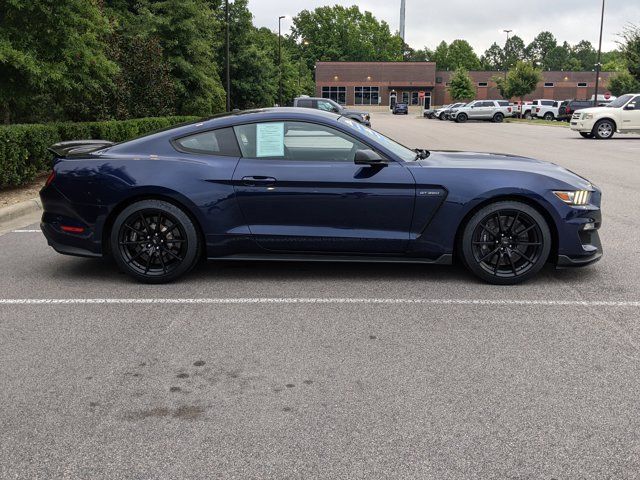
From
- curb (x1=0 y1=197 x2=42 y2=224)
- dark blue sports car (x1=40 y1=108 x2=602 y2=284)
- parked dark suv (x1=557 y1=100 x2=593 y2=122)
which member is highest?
parked dark suv (x1=557 y1=100 x2=593 y2=122)

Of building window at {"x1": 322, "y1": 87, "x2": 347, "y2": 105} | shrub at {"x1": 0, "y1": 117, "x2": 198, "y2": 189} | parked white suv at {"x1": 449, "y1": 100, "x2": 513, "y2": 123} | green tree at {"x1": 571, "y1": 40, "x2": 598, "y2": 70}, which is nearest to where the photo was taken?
shrub at {"x1": 0, "y1": 117, "x2": 198, "y2": 189}

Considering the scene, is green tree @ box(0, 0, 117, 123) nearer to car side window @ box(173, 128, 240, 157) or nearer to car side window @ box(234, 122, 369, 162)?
car side window @ box(173, 128, 240, 157)

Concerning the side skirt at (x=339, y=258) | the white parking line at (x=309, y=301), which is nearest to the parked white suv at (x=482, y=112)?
the side skirt at (x=339, y=258)

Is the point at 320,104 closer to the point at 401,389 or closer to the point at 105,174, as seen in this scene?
the point at 105,174

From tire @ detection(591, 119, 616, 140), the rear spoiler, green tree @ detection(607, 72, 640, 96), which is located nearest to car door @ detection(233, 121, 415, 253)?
the rear spoiler

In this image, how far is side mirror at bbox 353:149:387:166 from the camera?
5465 millimetres

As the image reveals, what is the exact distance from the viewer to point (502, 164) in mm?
5816

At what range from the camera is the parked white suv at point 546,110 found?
5675cm

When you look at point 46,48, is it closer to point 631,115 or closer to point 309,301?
point 309,301

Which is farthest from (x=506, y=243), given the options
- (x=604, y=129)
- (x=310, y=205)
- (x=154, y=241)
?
(x=604, y=129)

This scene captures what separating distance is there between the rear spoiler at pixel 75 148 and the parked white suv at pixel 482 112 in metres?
51.5

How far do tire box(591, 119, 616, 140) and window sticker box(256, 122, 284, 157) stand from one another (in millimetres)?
23758

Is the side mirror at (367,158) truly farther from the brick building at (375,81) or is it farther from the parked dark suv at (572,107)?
the brick building at (375,81)

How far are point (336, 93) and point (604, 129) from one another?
82470mm
